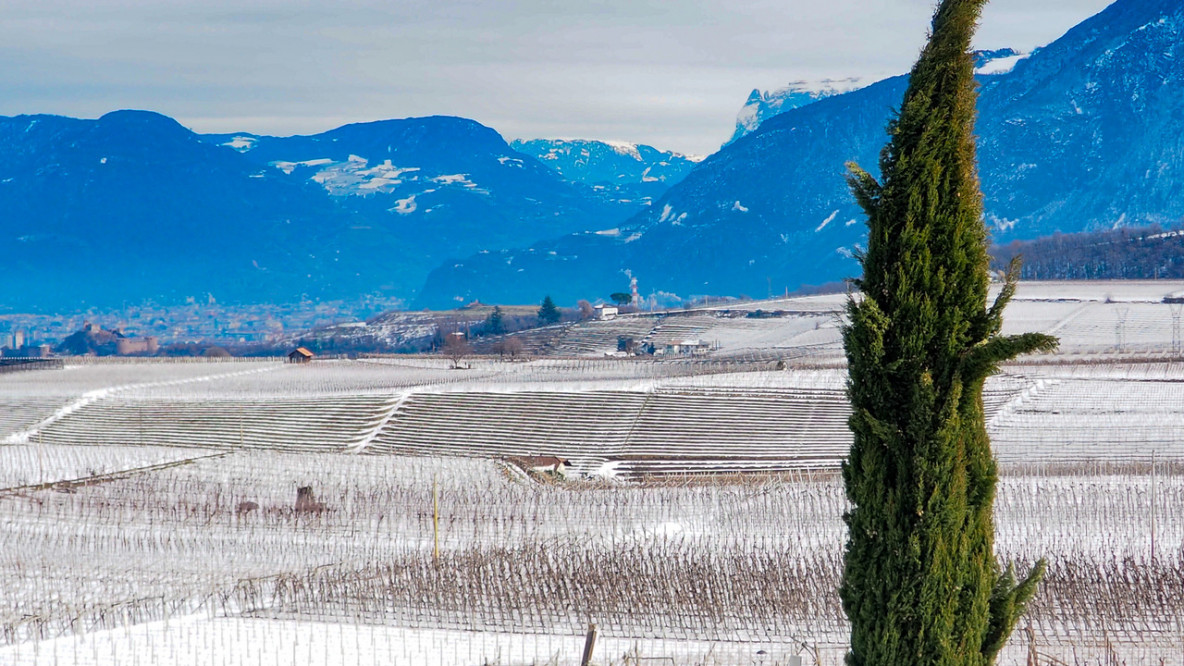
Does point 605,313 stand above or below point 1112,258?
below

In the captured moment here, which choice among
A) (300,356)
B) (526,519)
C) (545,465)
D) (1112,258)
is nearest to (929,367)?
A: (526,519)

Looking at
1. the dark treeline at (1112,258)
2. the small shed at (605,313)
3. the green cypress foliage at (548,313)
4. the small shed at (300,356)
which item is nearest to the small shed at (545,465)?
the small shed at (300,356)

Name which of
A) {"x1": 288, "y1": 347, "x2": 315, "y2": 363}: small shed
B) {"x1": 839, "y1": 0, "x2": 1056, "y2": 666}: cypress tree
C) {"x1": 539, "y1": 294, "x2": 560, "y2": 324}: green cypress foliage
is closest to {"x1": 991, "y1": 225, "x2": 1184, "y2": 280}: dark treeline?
{"x1": 539, "y1": 294, "x2": 560, "y2": 324}: green cypress foliage

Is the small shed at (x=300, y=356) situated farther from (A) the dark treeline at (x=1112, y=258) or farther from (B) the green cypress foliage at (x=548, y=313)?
(A) the dark treeline at (x=1112, y=258)

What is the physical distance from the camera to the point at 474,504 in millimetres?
29031

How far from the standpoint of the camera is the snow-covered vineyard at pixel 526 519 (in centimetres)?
1867

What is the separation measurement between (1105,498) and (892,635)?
17312 mm

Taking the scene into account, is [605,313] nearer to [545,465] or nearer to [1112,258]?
[1112,258]

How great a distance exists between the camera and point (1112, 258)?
130m

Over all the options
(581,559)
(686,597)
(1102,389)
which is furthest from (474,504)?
(1102,389)

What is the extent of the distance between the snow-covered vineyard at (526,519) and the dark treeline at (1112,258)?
6922cm

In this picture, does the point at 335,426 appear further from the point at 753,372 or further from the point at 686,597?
the point at 686,597

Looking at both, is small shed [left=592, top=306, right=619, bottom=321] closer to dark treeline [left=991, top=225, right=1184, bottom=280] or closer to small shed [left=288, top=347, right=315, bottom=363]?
dark treeline [left=991, top=225, right=1184, bottom=280]

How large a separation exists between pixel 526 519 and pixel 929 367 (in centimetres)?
1729
